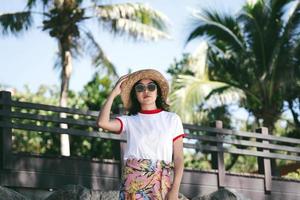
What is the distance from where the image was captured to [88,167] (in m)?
Answer: 11.1

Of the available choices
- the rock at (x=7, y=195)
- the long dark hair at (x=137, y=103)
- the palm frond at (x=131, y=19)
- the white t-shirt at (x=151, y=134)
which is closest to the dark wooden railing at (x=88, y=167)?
the rock at (x=7, y=195)

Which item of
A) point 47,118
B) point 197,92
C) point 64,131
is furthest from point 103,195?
point 197,92

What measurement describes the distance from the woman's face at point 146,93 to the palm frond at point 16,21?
63.0 feet

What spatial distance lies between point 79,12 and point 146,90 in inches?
738

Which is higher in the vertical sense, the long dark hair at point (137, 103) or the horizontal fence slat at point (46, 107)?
the horizontal fence slat at point (46, 107)

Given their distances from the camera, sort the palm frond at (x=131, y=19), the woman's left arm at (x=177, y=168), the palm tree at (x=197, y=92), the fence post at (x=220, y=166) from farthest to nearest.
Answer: the palm frond at (x=131, y=19) → the palm tree at (x=197, y=92) → the fence post at (x=220, y=166) → the woman's left arm at (x=177, y=168)

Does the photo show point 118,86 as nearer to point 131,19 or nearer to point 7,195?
point 7,195

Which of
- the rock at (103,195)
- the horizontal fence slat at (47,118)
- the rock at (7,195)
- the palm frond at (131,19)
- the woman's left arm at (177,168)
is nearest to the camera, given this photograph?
the woman's left arm at (177,168)

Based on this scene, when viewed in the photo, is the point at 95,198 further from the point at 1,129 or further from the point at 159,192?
the point at 159,192

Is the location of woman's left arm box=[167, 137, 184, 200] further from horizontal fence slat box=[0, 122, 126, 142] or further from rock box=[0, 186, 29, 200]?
horizontal fence slat box=[0, 122, 126, 142]

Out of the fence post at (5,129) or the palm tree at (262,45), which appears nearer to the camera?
the fence post at (5,129)

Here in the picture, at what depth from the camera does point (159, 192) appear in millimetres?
4633

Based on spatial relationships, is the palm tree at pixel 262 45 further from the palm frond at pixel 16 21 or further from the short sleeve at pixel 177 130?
the short sleeve at pixel 177 130

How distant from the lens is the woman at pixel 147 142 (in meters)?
4.64
